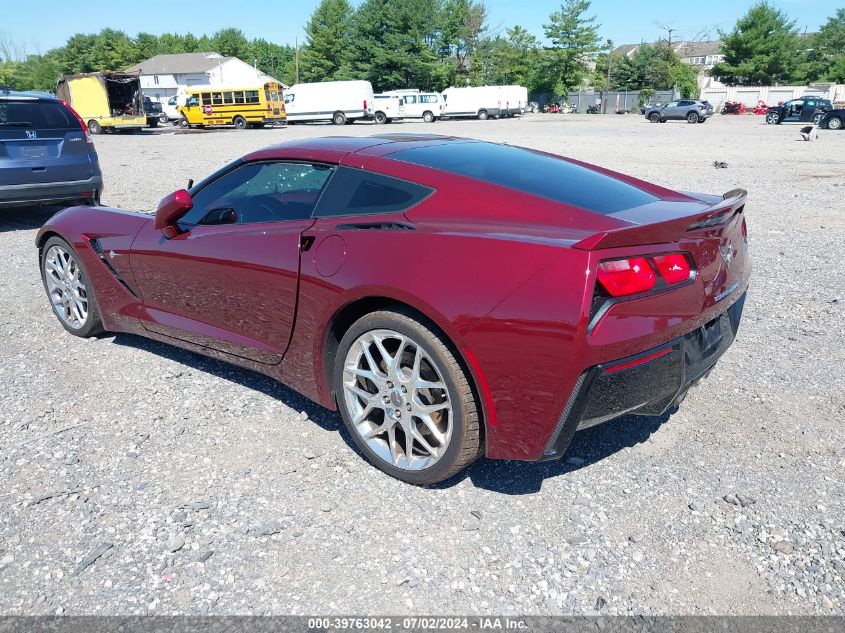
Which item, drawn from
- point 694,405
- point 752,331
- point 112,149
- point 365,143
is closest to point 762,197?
point 752,331

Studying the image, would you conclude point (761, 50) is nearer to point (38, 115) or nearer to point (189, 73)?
point (189, 73)

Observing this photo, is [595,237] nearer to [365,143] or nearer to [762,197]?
[365,143]

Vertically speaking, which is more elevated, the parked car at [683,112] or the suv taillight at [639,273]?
the parked car at [683,112]

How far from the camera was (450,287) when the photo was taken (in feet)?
Result: 8.28

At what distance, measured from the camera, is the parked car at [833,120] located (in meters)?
33.6

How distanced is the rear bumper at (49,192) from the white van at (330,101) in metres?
32.9

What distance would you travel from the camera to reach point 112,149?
23.3 m

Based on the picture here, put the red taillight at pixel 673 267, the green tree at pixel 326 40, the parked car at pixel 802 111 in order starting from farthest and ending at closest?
the green tree at pixel 326 40 < the parked car at pixel 802 111 < the red taillight at pixel 673 267

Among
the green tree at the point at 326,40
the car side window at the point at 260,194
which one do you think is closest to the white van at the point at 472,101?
the green tree at the point at 326,40

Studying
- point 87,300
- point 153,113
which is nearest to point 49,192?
point 87,300

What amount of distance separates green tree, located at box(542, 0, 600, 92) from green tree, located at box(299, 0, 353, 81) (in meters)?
22.6

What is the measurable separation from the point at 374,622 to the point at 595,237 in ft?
4.84

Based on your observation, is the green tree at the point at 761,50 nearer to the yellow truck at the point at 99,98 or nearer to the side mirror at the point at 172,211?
the yellow truck at the point at 99,98

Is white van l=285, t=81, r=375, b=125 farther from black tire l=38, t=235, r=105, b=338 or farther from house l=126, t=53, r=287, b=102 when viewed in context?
house l=126, t=53, r=287, b=102
